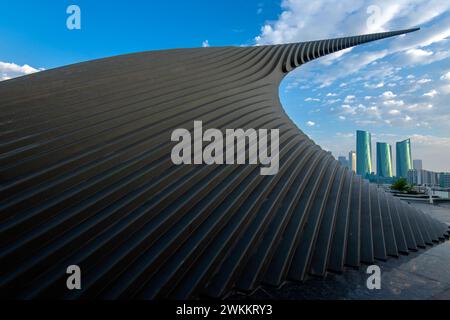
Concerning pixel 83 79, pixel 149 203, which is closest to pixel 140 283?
pixel 149 203

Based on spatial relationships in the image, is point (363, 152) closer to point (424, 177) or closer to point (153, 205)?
point (424, 177)

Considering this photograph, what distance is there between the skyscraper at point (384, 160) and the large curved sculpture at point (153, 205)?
137938 mm

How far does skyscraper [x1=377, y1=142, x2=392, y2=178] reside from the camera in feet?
409

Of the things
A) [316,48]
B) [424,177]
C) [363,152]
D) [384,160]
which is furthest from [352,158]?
[316,48]

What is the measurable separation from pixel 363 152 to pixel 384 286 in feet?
468

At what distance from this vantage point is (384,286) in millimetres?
2924

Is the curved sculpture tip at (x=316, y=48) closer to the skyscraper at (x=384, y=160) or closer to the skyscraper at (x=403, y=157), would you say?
the skyscraper at (x=403, y=157)

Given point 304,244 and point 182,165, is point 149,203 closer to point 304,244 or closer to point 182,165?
point 182,165

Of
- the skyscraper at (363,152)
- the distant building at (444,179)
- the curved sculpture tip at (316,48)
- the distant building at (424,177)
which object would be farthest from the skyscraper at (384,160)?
the curved sculpture tip at (316,48)

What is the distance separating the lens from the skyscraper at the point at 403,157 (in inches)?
4445

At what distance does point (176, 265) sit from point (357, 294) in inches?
72.8

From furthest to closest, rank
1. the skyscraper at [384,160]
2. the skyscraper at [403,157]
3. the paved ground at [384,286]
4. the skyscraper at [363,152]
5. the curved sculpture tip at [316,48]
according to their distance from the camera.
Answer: the skyscraper at [363,152]
the skyscraper at [384,160]
the skyscraper at [403,157]
the curved sculpture tip at [316,48]
the paved ground at [384,286]

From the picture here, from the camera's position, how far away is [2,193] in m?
2.44

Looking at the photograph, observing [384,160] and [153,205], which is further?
[384,160]
